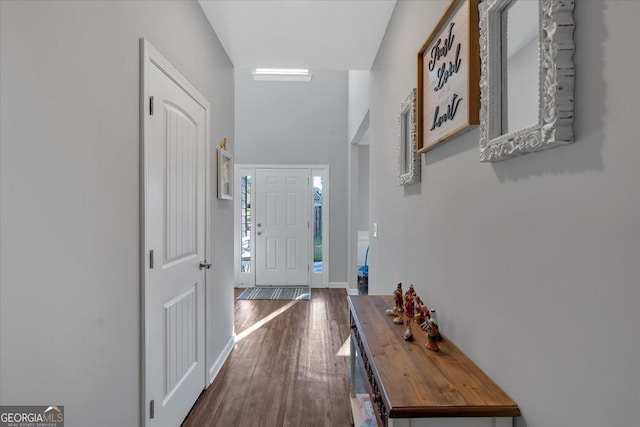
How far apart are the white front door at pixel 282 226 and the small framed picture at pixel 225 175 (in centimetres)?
242

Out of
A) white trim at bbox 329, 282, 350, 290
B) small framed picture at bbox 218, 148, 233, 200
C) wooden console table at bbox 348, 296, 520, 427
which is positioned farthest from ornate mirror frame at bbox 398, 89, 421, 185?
white trim at bbox 329, 282, 350, 290

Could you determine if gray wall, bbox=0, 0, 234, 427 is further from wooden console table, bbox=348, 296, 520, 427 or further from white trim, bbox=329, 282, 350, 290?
white trim, bbox=329, 282, 350, 290

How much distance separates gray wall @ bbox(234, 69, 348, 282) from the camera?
5531 mm

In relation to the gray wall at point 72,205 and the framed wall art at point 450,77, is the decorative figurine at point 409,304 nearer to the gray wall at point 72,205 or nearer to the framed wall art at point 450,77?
the framed wall art at point 450,77

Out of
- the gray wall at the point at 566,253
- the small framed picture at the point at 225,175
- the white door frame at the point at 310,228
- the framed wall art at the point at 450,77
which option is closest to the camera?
the gray wall at the point at 566,253

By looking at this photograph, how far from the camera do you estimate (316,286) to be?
559 centimetres

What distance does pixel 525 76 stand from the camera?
843 millimetres

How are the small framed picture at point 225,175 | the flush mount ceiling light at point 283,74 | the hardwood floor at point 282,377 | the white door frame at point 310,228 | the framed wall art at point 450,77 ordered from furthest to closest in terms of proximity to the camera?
the white door frame at point 310,228, the flush mount ceiling light at point 283,74, the small framed picture at point 225,175, the hardwood floor at point 282,377, the framed wall art at point 450,77

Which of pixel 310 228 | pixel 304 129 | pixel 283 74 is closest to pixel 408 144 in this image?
pixel 283 74

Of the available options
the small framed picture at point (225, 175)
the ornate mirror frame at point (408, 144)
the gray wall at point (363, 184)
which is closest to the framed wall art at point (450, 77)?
the ornate mirror frame at point (408, 144)

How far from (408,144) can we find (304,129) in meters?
3.90

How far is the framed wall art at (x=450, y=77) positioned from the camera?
43.8 inches

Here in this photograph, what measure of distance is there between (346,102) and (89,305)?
5.02m

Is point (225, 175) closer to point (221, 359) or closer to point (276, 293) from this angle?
point (221, 359)
